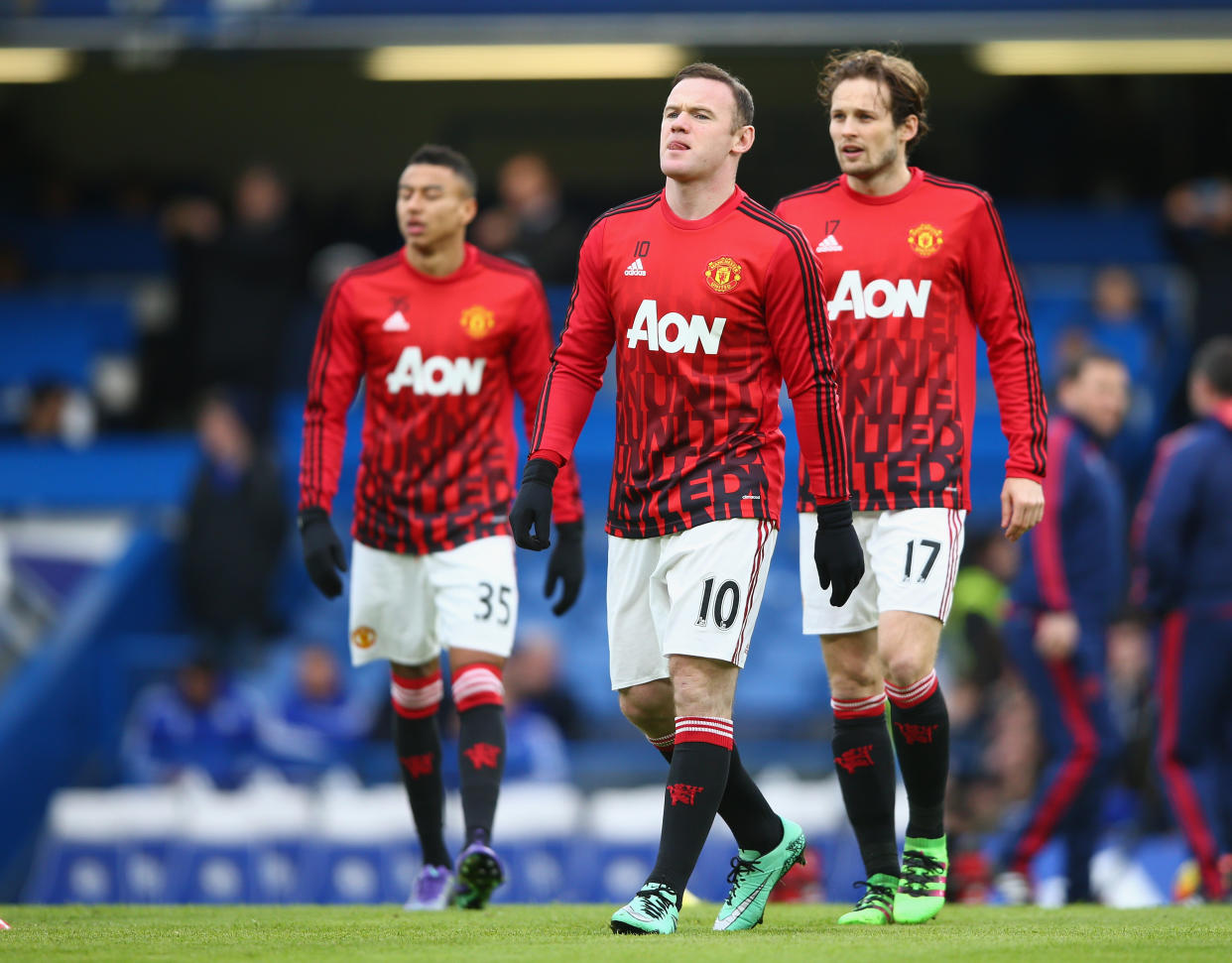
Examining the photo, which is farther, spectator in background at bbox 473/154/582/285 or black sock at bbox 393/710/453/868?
spectator in background at bbox 473/154/582/285

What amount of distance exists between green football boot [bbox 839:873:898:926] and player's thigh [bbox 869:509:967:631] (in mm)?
835

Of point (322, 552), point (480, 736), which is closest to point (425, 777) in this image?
point (480, 736)

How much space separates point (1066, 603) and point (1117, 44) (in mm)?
7667

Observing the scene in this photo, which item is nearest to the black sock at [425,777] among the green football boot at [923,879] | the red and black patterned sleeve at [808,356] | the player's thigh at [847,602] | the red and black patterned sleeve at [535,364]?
the red and black patterned sleeve at [535,364]

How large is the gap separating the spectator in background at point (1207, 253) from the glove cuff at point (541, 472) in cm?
928

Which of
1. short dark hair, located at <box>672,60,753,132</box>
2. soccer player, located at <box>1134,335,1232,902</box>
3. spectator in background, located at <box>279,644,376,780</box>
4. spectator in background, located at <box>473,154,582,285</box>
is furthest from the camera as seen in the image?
spectator in background, located at <box>473,154,582,285</box>

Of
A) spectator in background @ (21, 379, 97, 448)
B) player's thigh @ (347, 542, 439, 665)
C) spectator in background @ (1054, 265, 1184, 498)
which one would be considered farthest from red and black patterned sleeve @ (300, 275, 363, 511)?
spectator in background @ (21, 379, 97, 448)

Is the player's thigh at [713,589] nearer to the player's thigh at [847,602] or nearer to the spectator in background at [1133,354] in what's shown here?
the player's thigh at [847,602]

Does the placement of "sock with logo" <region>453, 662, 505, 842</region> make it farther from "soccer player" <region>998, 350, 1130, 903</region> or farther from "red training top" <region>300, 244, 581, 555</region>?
"soccer player" <region>998, 350, 1130, 903</region>

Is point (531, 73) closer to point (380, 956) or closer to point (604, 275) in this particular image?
point (604, 275)

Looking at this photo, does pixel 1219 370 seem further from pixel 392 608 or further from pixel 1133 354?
pixel 1133 354

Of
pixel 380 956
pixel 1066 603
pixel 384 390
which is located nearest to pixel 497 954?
pixel 380 956

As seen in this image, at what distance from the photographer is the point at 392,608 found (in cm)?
691

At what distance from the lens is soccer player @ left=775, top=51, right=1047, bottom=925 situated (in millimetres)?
5770
